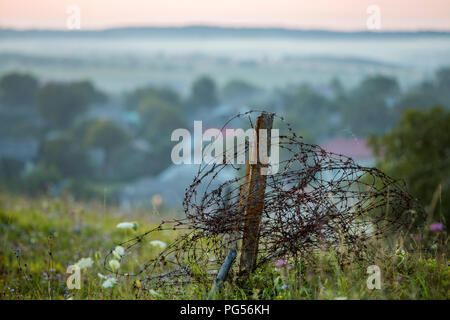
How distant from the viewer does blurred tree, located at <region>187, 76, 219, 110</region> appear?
85750 millimetres

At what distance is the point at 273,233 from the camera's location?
3559 mm

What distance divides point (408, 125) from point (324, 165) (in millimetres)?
14787

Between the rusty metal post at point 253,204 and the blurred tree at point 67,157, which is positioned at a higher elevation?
the blurred tree at point 67,157

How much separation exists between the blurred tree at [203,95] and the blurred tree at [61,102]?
1834cm

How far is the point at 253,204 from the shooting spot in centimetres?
348

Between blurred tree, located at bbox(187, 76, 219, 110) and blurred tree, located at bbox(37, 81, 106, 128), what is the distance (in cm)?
1834

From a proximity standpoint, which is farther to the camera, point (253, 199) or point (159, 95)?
point (159, 95)

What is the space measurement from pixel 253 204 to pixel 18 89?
9020 centimetres

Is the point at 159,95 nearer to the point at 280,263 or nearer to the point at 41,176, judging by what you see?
the point at 41,176

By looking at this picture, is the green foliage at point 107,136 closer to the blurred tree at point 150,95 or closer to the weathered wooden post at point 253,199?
the blurred tree at point 150,95

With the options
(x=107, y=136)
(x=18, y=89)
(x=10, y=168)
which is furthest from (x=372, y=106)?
(x=18, y=89)

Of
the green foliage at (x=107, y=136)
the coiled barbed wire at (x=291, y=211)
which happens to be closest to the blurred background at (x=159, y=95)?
the green foliage at (x=107, y=136)

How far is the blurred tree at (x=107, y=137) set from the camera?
68.8m

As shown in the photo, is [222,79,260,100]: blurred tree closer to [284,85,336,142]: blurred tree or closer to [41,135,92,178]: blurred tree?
[284,85,336,142]: blurred tree
